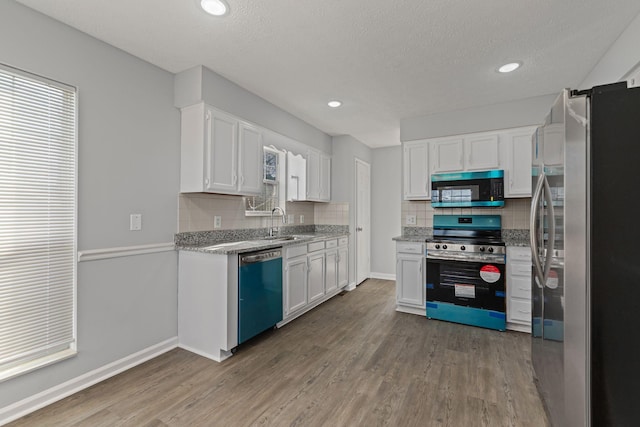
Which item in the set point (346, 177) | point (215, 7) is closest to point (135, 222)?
point (215, 7)

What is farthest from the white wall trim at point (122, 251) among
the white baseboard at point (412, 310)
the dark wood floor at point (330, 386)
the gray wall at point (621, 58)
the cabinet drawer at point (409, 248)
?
the gray wall at point (621, 58)

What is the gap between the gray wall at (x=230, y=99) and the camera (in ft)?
8.95

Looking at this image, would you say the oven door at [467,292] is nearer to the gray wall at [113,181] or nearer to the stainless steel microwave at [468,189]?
the stainless steel microwave at [468,189]

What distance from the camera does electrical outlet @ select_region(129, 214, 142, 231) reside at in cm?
248

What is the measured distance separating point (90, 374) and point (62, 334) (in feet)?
1.22

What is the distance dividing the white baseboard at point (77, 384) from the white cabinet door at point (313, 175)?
8.59ft

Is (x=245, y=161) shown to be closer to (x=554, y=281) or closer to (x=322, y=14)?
(x=322, y=14)

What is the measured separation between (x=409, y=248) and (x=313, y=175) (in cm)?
181

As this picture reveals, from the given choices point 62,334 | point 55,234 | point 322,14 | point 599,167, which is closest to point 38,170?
point 55,234

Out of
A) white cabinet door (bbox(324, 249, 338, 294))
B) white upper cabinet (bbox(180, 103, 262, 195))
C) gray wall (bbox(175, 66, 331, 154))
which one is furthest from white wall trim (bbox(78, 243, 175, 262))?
white cabinet door (bbox(324, 249, 338, 294))

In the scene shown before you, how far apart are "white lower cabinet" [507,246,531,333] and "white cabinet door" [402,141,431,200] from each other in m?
1.22

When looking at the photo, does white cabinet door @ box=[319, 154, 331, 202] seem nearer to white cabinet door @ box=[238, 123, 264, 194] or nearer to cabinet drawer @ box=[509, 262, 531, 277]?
white cabinet door @ box=[238, 123, 264, 194]

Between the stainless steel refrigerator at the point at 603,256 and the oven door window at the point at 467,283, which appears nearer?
the stainless steel refrigerator at the point at 603,256

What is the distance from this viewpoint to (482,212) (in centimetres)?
382
